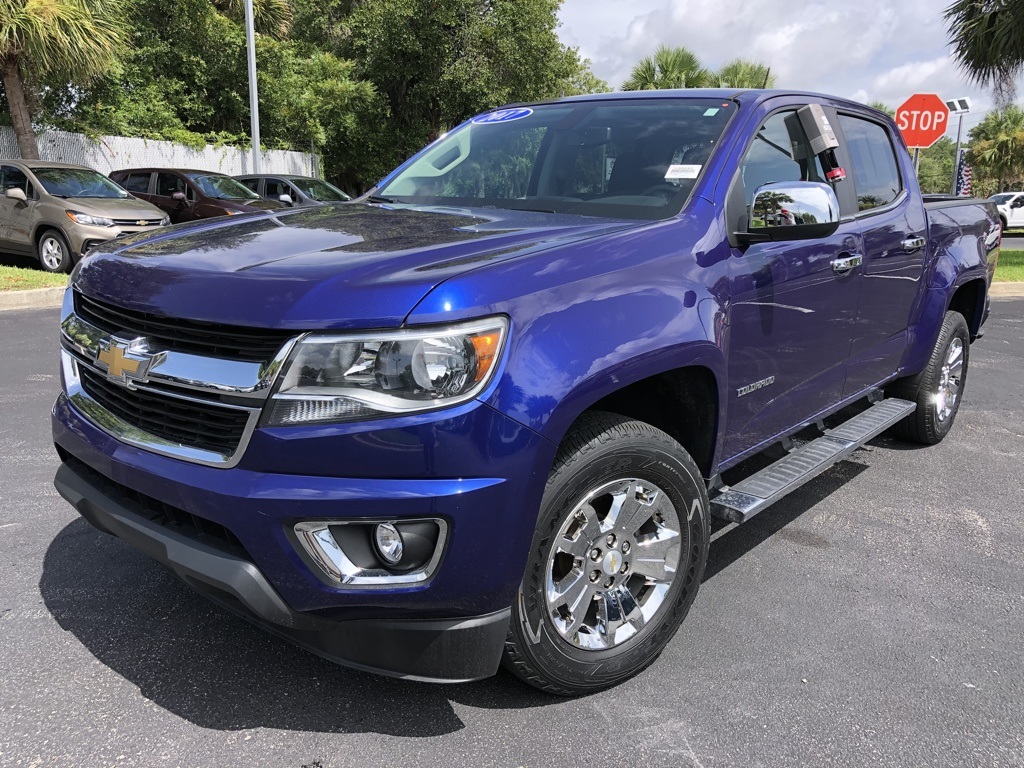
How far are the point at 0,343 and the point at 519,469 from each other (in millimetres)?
6816

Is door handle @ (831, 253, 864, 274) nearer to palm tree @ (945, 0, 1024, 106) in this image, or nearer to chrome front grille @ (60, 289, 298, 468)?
chrome front grille @ (60, 289, 298, 468)

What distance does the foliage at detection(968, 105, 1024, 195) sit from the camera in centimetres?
4347

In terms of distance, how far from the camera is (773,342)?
297 cm

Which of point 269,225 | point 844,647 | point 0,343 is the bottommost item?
point 844,647

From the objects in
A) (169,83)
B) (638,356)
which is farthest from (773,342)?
(169,83)

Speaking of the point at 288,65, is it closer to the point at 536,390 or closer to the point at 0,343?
the point at 0,343

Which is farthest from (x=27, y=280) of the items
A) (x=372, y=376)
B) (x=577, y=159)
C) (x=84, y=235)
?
(x=372, y=376)

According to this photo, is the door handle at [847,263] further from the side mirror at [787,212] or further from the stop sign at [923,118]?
the stop sign at [923,118]

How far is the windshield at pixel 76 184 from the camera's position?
450 inches

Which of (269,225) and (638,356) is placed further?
(269,225)

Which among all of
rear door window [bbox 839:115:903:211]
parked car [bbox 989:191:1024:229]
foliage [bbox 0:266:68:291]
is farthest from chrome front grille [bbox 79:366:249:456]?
parked car [bbox 989:191:1024:229]

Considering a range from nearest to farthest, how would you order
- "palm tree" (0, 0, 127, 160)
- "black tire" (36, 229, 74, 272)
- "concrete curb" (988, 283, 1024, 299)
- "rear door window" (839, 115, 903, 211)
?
"rear door window" (839, 115, 903, 211) < "black tire" (36, 229, 74, 272) < "concrete curb" (988, 283, 1024, 299) < "palm tree" (0, 0, 127, 160)

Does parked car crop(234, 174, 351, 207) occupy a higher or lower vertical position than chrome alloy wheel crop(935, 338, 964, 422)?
higher

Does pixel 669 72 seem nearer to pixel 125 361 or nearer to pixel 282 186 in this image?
pixel 282 186
